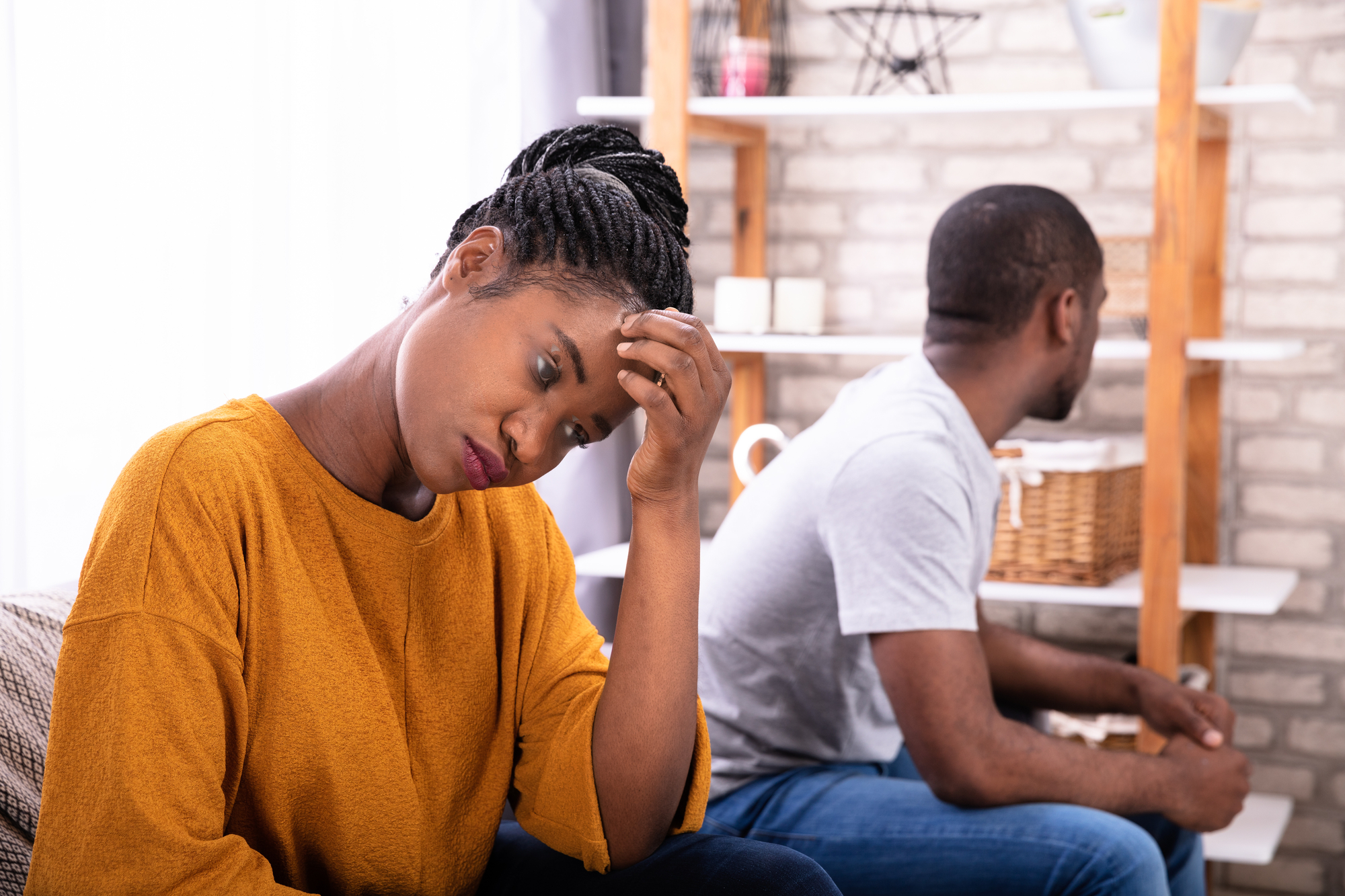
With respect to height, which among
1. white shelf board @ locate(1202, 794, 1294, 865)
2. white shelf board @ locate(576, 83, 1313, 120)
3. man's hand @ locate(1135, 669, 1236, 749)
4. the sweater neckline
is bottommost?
white shelf board @ locate(1202, 794, 1294, 865)

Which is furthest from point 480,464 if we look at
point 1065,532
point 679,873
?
point 1065,532

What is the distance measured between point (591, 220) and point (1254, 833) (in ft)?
5.54

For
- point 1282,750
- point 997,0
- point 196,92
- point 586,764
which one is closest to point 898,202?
point 997,0

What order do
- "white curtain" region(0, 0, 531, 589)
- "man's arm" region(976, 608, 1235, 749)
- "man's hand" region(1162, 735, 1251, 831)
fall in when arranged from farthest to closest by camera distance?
"man's arm" region(976, 608, 1235, 749), "man's hand" region(1162, 735, 1251, 831), "white curtain" region(0, 0, 531, 589)

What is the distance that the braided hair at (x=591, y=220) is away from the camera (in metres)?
0.90

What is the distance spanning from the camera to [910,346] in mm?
1991

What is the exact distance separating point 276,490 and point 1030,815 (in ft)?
2.73

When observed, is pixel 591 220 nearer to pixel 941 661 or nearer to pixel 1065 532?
pixel 941 661

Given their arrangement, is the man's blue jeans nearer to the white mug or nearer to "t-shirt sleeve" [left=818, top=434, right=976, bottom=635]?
"t-shirt sleeve" [left=818, top=434, right=976, bottom=635]

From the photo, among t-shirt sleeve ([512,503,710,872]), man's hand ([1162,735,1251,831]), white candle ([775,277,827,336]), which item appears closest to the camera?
t-shirt sleeve ([512,503,710,872])

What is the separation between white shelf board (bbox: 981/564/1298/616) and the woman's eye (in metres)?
1.28

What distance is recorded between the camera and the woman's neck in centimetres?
96

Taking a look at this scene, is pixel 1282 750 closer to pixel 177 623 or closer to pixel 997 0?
pixel 997 0

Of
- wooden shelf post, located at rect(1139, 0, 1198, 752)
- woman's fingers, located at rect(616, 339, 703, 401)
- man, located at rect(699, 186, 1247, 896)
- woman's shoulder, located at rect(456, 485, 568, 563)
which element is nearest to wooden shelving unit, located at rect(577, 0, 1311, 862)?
wooden shelf post, located at rect(1139, 0, 1198, 752)
